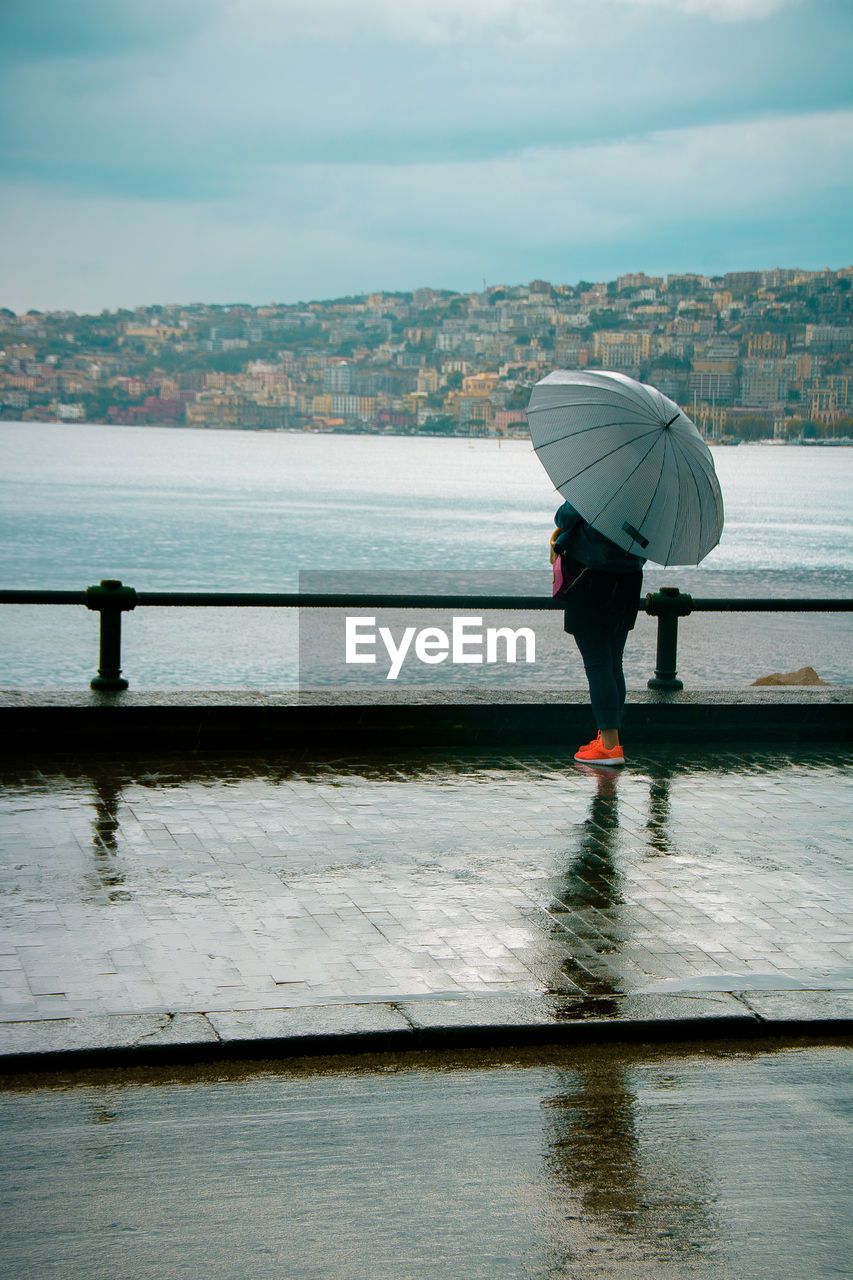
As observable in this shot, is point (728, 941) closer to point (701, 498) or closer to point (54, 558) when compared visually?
point (701, 498)

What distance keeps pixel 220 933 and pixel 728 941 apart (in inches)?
73.2

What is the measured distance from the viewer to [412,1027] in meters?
4.57

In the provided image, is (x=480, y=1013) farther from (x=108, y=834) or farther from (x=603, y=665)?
(x=603, y=665)

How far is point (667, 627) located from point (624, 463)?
2.09 metres

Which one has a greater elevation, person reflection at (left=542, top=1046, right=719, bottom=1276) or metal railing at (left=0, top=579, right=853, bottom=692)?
metal railing at (left=0, top=579, right=853, bottom=692)

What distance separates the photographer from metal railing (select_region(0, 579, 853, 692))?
28.9 ft

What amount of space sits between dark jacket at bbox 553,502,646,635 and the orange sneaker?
0.67 m

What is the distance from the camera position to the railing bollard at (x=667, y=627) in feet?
31.3

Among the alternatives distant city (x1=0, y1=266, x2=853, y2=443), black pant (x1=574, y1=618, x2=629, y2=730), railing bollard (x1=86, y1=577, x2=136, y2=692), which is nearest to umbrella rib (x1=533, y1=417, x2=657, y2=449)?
black pant (x1=574, y1=618, x2=629, y2=730)

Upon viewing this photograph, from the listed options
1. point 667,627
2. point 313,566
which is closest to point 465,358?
point 313,566

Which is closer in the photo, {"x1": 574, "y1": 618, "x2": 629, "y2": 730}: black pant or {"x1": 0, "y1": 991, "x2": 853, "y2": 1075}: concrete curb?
{"x1": 0, "y1": 991, "x2": 853, "y2": 1075}: concrete curb

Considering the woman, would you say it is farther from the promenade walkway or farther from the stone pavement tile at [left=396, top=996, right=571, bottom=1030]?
the stone pavement tile at [left=396, top=996, right=571, bottom=1030]

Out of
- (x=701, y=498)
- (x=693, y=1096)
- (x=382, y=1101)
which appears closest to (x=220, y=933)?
(x=382, y=1101)

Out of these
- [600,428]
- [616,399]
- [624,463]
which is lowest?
[624,463]
